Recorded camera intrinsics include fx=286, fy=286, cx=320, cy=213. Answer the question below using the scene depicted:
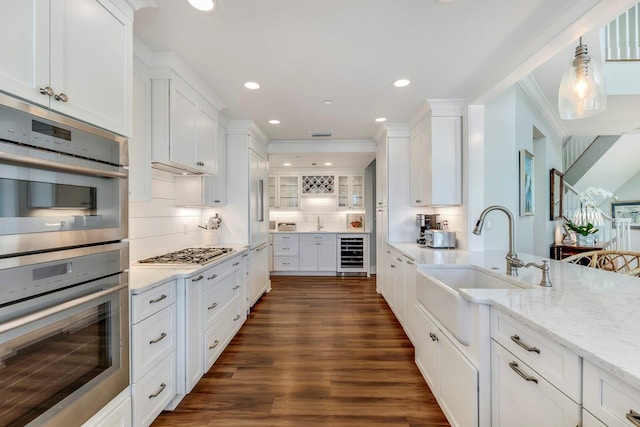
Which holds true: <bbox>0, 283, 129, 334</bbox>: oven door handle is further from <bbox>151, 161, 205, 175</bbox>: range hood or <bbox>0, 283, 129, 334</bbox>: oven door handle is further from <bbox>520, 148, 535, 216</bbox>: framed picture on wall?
<bbox>520, 148, 535, 216</bbox>: framed picture on wall

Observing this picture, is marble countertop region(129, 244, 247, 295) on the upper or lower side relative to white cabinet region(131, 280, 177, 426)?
upper

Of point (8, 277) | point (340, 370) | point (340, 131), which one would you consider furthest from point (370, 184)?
point (8, 277)

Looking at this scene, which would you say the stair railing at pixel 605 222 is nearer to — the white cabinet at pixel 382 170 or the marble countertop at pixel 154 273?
the white cabinet at pixel 382 170

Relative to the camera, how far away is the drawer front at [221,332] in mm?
2322

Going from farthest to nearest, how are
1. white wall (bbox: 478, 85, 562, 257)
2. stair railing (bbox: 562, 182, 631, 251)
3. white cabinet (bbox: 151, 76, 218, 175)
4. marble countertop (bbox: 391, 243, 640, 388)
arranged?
stair railing (bbox: 562, 182, 631, 251)
white wall (bbox: 478, 85, 562, 257)
white cabinet (bbox: 151, 76, 218, 175)
marble countertop (bbox: 391, 243, 640, 388)

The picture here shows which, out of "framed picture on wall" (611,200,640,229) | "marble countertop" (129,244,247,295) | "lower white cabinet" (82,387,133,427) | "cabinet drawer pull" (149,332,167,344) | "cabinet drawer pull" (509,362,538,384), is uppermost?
"framed picture on wall" (611,200,640,229)

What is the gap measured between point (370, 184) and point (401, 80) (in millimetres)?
3907

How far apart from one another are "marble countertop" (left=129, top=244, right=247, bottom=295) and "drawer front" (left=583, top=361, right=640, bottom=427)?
187 centimetres

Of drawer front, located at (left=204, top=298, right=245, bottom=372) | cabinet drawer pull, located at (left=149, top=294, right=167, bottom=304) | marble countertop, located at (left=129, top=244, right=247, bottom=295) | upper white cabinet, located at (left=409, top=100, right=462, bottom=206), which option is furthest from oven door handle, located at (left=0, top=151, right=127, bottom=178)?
upper white cabinet, located at (left=409, top=100, right=462, bottom=206)

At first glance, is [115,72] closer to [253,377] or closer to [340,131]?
[253,377]

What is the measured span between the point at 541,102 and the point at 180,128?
4.46m

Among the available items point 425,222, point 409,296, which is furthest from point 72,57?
point 425,222

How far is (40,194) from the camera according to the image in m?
1.00

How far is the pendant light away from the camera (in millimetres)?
1670
